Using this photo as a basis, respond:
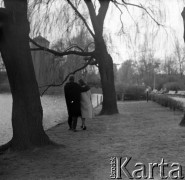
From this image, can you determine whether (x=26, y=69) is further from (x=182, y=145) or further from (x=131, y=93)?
(x=131, y=93)

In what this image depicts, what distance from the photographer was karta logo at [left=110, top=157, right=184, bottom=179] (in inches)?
190

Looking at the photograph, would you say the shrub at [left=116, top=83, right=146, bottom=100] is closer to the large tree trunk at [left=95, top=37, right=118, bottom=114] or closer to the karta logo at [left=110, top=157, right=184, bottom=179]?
the large tree trunk at [left=95, top=37, right=118, bottom=114]

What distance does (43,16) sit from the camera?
14789mm

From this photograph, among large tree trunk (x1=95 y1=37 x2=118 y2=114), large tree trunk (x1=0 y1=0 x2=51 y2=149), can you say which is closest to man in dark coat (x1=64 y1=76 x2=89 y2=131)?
large tree trunk (x1=0 y1=0 x2=51 y2=149)

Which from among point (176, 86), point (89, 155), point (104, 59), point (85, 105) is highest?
point (104, 59)

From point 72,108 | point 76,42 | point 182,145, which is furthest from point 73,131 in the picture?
point 76,42

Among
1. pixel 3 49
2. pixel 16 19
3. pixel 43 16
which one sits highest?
pixel 43 16

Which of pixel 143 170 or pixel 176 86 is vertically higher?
pixel 143 170

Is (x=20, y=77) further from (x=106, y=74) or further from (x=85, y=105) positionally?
(x=106, y=74)

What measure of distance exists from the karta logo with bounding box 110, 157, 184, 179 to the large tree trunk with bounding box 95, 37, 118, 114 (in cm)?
1040

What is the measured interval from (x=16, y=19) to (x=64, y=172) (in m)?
3.11

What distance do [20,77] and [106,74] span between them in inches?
374

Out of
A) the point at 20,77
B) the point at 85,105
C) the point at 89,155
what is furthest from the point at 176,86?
the point at 89,155

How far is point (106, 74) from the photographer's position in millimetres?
16078
